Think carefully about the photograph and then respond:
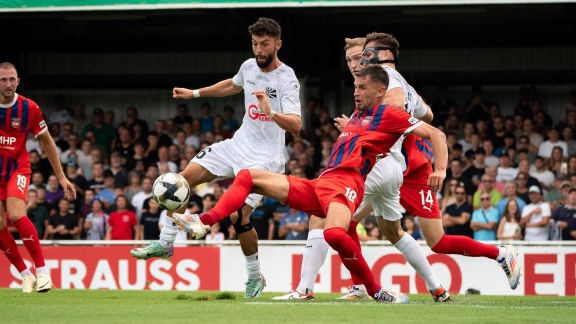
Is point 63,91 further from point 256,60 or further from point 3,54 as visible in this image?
point 256,60

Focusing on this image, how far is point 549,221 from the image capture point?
15914 mm

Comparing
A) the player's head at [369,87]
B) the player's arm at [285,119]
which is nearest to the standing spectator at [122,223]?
the player's arm at [285,119]

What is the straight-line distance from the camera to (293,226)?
1664cm

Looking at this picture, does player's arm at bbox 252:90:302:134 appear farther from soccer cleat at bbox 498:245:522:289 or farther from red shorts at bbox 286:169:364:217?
soccer cleat at bbox 498:245:522:289

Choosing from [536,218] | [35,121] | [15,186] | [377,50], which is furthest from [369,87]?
[536,218]

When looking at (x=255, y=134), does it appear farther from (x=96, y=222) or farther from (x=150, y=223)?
(x=96, y=222)

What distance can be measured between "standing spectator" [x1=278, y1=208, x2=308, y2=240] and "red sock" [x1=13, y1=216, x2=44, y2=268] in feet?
20.2

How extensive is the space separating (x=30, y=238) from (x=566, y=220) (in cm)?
828

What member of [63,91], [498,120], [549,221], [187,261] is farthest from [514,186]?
[63,91]

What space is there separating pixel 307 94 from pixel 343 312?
1457cm

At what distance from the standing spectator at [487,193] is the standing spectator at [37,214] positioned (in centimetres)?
731

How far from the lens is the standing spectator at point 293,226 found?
16578 millimetres

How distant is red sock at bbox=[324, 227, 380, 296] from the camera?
8.49 m

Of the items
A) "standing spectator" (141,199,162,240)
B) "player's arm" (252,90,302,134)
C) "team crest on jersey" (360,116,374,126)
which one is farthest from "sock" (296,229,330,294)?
"standing spectator" (141,199,162,240)
